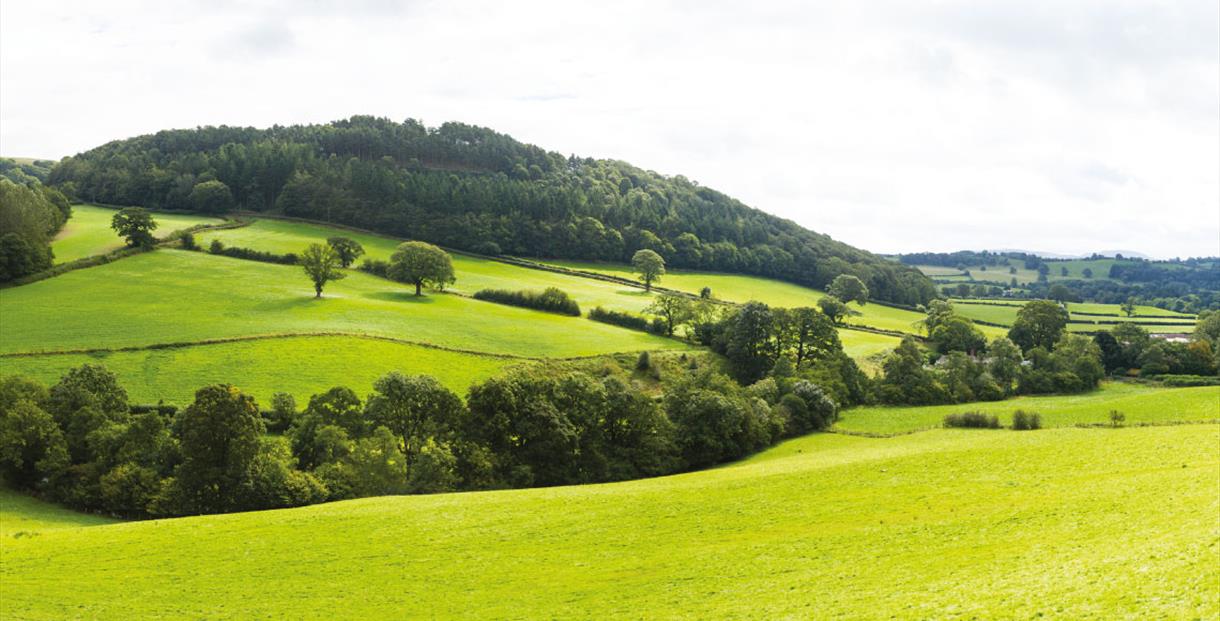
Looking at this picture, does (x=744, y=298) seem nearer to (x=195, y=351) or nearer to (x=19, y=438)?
(x=195, y=351)

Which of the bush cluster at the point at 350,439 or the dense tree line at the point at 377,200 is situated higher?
the dense tree line at the point at 377,200

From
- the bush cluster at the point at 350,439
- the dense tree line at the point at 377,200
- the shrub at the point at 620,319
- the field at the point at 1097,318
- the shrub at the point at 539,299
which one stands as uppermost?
the dense tree line at the point at 377,200

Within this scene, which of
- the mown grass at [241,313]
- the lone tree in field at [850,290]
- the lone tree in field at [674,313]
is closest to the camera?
the mown grass at [241,313]

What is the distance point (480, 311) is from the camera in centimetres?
11756

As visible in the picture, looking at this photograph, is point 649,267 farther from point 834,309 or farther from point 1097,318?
point 1097,318

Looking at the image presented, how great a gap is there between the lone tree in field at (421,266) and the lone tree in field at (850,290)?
95939 millimetres

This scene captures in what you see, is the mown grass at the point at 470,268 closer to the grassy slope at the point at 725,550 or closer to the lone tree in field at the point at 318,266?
the lone tree in field at the point at 318,266

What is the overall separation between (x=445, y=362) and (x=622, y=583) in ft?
196

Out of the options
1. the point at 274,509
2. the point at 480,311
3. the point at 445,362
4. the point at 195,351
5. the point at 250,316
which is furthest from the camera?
the point at 480,311

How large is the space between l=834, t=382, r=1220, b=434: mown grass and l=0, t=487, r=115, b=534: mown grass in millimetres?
70742

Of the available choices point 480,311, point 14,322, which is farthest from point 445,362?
point 14,322

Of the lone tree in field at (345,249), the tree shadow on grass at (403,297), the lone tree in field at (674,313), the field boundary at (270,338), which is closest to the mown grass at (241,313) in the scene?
the tree shadow on grass at (403,297)

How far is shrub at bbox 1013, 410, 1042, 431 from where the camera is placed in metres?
70.9

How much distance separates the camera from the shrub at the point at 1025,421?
70912 mm
